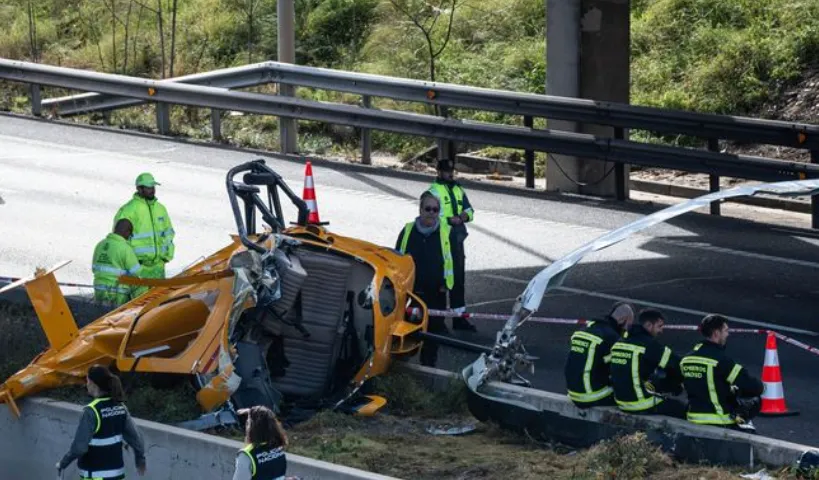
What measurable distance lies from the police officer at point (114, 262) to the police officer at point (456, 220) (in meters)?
2.77

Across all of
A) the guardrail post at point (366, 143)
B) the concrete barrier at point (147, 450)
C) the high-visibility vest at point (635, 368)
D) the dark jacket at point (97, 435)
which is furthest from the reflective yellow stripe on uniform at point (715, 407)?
the guardrail post at point (366, 143)

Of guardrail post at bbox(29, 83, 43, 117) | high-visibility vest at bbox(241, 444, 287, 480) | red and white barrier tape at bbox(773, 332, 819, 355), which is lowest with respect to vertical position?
red and white barrier tape at bbox(773, 332, 819, 355)

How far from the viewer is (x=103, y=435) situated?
9.27 meters

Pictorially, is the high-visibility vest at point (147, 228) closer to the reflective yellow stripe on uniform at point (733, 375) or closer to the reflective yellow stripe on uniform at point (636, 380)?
the reflective yellow stripe on uniform at point (636, 380)

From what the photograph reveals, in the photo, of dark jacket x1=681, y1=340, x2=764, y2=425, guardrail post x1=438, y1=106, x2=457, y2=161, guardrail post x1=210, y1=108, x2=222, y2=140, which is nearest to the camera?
dark jacket x1=681, y1=340, x2=764, y2=425

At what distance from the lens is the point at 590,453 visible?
9438mm

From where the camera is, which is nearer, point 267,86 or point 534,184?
point 534,184

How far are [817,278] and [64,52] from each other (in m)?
18.2

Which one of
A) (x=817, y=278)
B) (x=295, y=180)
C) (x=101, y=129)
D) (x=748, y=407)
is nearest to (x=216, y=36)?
(x=101, y=129)

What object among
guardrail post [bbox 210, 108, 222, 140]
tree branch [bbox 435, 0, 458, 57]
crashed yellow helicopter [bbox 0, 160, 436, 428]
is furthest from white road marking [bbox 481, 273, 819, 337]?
tree branch [bbox 435, 0, 458, 57]

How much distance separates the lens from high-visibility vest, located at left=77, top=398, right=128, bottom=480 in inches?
364

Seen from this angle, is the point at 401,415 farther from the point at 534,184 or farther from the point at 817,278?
the point at 534,184

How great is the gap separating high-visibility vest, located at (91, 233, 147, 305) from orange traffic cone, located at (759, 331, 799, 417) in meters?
5.16

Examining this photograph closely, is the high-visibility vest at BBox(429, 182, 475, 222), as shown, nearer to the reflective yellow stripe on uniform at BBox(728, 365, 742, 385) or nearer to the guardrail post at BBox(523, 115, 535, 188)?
the reflective yellow stripe on uniform at BBox(728, 365, 742, 385)
